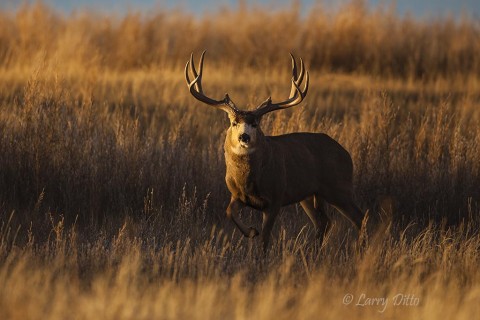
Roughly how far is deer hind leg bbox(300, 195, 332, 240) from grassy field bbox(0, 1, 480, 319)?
0.12 meters

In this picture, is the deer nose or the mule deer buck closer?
the deer nose

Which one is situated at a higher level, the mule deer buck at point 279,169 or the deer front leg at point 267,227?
the mule deer buck at point 279,169

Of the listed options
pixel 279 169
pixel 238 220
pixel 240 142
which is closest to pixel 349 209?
pixel 279 169

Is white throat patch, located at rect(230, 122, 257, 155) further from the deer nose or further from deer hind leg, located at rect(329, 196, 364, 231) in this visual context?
deer hind leg, located at rect(329, 196, 364, 231)

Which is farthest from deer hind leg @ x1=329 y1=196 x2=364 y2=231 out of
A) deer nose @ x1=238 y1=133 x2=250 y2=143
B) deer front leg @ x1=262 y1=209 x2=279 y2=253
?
deer nose @ x1=238 y1=133 x2=250 y2=143

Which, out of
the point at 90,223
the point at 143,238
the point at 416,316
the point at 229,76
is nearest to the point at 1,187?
the point at 90,223

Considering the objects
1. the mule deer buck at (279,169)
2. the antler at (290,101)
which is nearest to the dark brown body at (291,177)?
the mule deer buck at (279,169)

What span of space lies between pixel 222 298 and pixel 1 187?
460cm

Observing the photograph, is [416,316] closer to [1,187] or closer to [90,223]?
[90,223]

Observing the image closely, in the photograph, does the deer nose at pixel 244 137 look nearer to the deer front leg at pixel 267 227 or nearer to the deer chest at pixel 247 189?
the deer chest at pixel 247 189

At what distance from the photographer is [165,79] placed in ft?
55.5

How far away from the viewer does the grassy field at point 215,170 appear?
23.1ft

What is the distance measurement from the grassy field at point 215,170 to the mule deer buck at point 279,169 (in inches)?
12.8

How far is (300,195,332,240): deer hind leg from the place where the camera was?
995 centimetres
